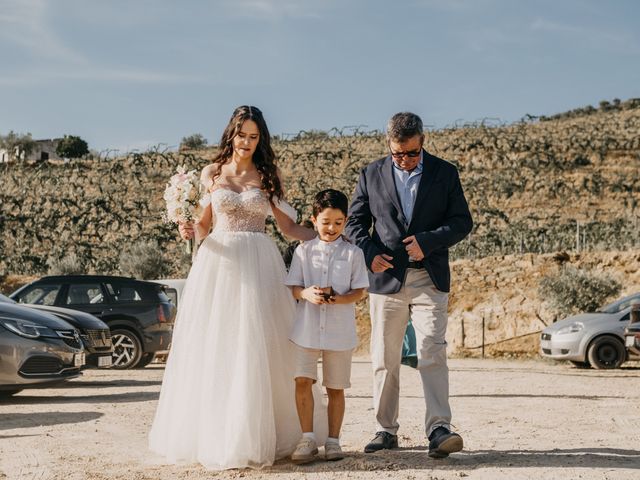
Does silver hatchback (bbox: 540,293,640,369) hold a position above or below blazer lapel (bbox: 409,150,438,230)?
below

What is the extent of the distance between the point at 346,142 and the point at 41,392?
4992 cm

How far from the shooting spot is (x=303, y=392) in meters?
6.95

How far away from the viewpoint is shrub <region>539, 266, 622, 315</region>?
24.7 m

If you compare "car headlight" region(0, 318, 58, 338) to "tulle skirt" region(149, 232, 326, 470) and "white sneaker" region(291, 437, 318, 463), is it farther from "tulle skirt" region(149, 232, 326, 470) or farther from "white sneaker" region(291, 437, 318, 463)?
"white sneaker" region(291, 437, 318, 463)

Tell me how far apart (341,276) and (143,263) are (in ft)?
103

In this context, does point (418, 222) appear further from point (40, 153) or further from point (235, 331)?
point (40, 153)

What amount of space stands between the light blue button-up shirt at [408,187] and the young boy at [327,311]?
0.50m

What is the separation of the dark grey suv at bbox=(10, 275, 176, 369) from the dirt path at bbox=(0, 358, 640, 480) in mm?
1754

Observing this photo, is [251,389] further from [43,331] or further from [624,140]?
[624,140]

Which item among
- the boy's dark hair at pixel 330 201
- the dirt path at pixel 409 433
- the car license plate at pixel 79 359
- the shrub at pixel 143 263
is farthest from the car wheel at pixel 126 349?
the shrub at pixel 143 263

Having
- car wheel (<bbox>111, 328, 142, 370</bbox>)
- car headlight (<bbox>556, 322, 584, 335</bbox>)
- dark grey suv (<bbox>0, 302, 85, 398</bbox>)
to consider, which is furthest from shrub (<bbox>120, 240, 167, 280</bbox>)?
dark grey suv (<bbox>0, 302, 85, 398</bbox>)

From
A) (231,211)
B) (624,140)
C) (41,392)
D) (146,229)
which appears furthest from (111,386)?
(624,140)

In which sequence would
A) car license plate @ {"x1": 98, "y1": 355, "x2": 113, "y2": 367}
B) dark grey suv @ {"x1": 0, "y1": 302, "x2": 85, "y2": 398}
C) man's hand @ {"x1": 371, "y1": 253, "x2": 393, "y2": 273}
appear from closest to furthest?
man's hand @ {"x1": 371, "y1": 253, "x2": 393, "y2": 273} → dark grey suv @ {"x1": 0, "y1": 302, "x2": 85, "y2": 398} → car license plate @ {"x1": 98, "y1": 355, "x2": 113, "y2": 367}

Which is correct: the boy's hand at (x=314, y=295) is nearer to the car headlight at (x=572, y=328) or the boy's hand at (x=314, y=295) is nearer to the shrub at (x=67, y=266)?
the car headlight at (x=572, y=328)
